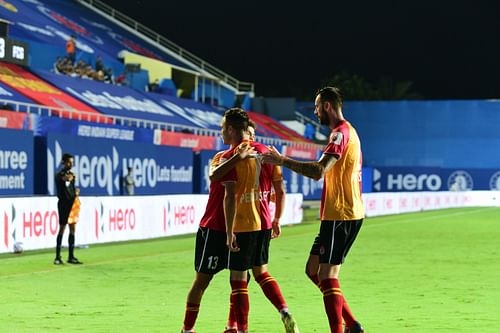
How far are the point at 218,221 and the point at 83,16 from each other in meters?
51.8

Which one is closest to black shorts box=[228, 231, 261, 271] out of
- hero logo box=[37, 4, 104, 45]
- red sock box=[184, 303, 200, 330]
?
red sock box=[184, 303, 200, 330]

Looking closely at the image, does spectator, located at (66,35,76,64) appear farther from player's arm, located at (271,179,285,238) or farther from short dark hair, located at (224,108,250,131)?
short dark hair, located at (224,108,250,131)

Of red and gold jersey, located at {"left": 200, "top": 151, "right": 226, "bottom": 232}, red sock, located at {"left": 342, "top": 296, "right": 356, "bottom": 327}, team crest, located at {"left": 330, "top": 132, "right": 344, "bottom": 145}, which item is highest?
team crest, located at {"left": 330, "top": 132, "right": 344, "bottom": 145}

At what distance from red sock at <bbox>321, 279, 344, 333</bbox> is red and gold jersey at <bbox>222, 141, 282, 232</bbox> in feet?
2.99

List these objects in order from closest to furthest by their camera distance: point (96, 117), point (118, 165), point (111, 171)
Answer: point (111, 171)
point (118, 165)
point (96, 117)

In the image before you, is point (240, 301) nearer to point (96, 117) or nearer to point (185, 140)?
point (96, 117)

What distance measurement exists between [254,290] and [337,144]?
6396 mm

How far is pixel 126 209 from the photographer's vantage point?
2572cm

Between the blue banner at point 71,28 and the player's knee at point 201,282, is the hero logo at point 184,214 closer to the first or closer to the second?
the blue banner at point 71,28

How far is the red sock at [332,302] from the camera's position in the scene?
8812 millimetres

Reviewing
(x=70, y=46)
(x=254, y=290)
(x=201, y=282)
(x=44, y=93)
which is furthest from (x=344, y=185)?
(x=70, y=46)

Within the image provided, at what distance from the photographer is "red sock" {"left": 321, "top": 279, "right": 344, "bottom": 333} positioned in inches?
347

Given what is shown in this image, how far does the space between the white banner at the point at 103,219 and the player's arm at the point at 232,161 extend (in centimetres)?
1213

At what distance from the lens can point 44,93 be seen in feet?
133
